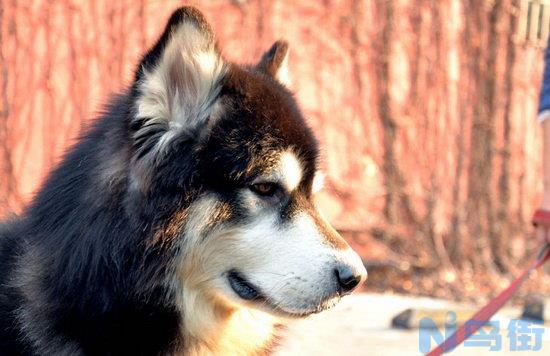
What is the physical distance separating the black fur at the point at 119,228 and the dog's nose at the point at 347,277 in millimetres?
400

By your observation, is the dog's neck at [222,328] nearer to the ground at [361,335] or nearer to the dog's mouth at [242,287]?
the dog's mouth at [242,287]

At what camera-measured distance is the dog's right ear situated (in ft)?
9.42

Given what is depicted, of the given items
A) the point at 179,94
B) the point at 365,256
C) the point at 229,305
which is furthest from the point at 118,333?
the point at 365,256

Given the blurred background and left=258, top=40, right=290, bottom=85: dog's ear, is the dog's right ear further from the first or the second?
the blurred background

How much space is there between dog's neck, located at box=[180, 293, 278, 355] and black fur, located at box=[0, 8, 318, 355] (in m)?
0.06

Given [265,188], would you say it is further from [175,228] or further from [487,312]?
[487,312]

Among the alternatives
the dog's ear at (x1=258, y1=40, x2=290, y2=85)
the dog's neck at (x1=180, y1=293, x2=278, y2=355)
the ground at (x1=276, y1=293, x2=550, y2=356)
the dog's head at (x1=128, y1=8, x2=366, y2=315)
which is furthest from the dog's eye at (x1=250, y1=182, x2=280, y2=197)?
the ground at (x1=276, y1=293, x2=550, y2=356)

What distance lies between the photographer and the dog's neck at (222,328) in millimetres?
3057

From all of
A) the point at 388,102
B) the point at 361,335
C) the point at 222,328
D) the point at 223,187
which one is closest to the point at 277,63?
the point at 223,187

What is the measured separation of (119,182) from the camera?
9.61 ft

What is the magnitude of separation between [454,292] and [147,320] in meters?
5.68

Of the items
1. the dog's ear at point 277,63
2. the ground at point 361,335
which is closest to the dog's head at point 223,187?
the dog's ear at point 277,63

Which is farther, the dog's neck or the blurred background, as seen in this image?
the blurred background

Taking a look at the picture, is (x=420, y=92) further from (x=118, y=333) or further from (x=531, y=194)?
(x=118, y=333)
